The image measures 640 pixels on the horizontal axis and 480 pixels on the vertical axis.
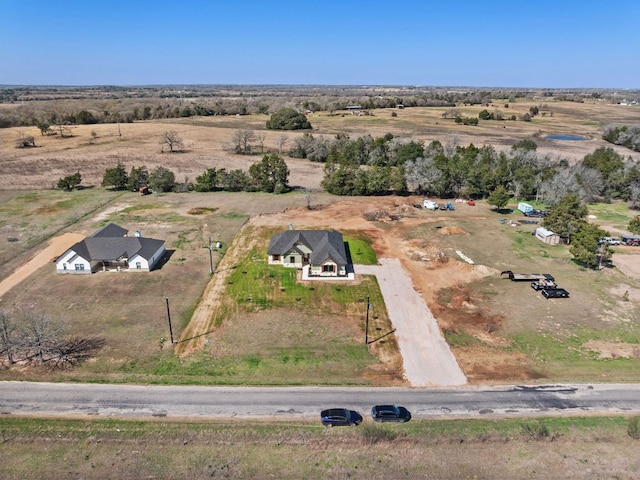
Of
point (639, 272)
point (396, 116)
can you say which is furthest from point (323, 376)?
point (396, 116)

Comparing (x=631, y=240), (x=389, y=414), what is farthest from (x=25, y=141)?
(x=631, y=240)

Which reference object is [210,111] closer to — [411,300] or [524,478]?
[411,300]

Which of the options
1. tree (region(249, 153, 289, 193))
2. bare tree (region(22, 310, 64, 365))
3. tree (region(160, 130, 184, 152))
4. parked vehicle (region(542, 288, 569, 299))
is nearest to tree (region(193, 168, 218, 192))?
tree (region(249, 153, 289, 193))

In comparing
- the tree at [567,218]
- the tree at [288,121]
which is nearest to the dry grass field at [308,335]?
the tree at [567,218]

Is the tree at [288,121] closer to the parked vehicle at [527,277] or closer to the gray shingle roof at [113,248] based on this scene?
the gray shingle roof at [113,248]

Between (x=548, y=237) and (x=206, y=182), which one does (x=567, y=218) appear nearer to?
(x=548, y=237)

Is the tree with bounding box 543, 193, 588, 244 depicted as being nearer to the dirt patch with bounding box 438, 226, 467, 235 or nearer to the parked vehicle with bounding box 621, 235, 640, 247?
the parked vehicle with bounding box 621, 235, 640, 247
